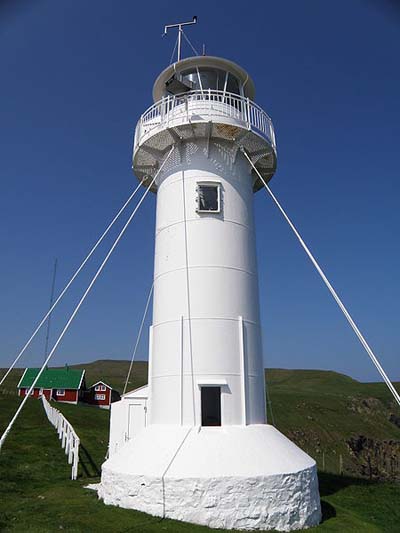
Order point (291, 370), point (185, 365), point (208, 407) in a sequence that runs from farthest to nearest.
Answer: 1. point (291, 370)
2. point (208, 407)
3. point (185, 365)

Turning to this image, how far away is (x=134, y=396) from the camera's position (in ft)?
46.4

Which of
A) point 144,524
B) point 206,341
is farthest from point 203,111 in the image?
point 144,524

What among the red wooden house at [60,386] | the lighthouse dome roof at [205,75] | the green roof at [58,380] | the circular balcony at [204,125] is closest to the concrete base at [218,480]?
the circular balcony at [204,125]

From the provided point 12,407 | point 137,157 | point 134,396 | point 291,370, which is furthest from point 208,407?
point 291,370

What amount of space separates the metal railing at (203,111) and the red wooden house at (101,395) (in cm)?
3487

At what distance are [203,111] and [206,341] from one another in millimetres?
6353

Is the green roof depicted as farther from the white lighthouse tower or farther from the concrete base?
the concrete base

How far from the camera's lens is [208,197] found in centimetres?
1185

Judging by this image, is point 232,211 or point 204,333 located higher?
point 232,211

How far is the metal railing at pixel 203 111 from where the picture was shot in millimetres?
11820

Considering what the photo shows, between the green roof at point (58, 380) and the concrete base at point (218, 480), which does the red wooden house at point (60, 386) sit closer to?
the green roof at point (58, 380)

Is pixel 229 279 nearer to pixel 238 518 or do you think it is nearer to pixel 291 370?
pixel 238 518

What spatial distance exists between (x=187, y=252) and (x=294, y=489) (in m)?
6.05

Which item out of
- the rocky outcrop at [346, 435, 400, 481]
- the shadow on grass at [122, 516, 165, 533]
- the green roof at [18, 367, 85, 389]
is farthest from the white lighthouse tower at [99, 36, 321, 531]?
the green roof at [18, 367, 85, 389]
